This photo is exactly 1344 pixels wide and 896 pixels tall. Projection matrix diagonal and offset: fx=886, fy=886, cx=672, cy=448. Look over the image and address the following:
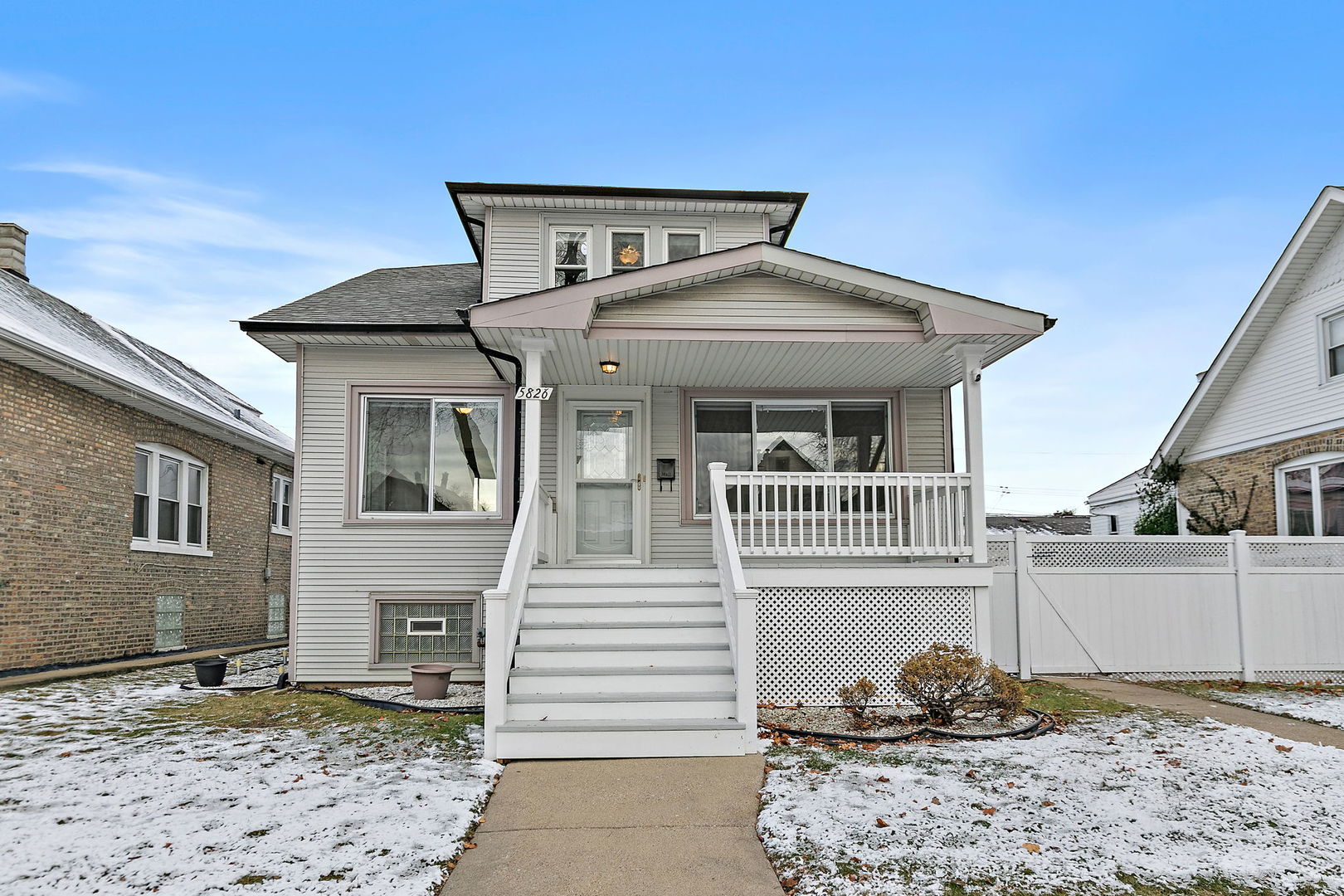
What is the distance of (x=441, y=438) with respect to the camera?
10.1 m

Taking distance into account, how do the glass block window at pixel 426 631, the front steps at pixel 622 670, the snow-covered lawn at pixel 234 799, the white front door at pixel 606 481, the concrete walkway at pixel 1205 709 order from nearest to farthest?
the snow-covered lawn at pixel 234 799 < the front steps at pixel 622 670 < the concrete walkway at pixel 1205 709 < the glass block window at pixel 426 631 < the white front door at pixel 606 481

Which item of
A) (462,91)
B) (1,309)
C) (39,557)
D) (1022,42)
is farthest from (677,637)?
(462,91)

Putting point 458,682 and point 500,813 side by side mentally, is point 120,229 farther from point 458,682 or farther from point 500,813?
point 500,813

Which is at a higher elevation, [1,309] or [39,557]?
[1,309]

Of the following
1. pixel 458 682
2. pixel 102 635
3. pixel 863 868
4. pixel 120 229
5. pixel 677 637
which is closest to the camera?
pixel 863 868

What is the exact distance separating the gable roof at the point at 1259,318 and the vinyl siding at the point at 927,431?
5658mm

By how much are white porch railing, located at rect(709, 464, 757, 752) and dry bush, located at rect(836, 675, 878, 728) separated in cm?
114

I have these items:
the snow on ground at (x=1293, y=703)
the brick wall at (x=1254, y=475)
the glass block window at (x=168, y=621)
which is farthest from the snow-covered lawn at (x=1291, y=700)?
the glass block window at (x=168, y=621)

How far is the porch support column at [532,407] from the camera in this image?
804 centimetres

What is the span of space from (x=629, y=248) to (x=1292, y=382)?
9551mm

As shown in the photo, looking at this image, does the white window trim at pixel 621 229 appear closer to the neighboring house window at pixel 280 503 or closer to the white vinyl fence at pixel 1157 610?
the white vinyl fence at pixel 1157 610

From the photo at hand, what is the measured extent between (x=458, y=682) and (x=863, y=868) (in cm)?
643

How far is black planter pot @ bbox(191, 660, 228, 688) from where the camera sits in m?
9.62

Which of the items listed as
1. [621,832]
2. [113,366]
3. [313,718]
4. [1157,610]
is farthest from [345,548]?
[1157,610]
